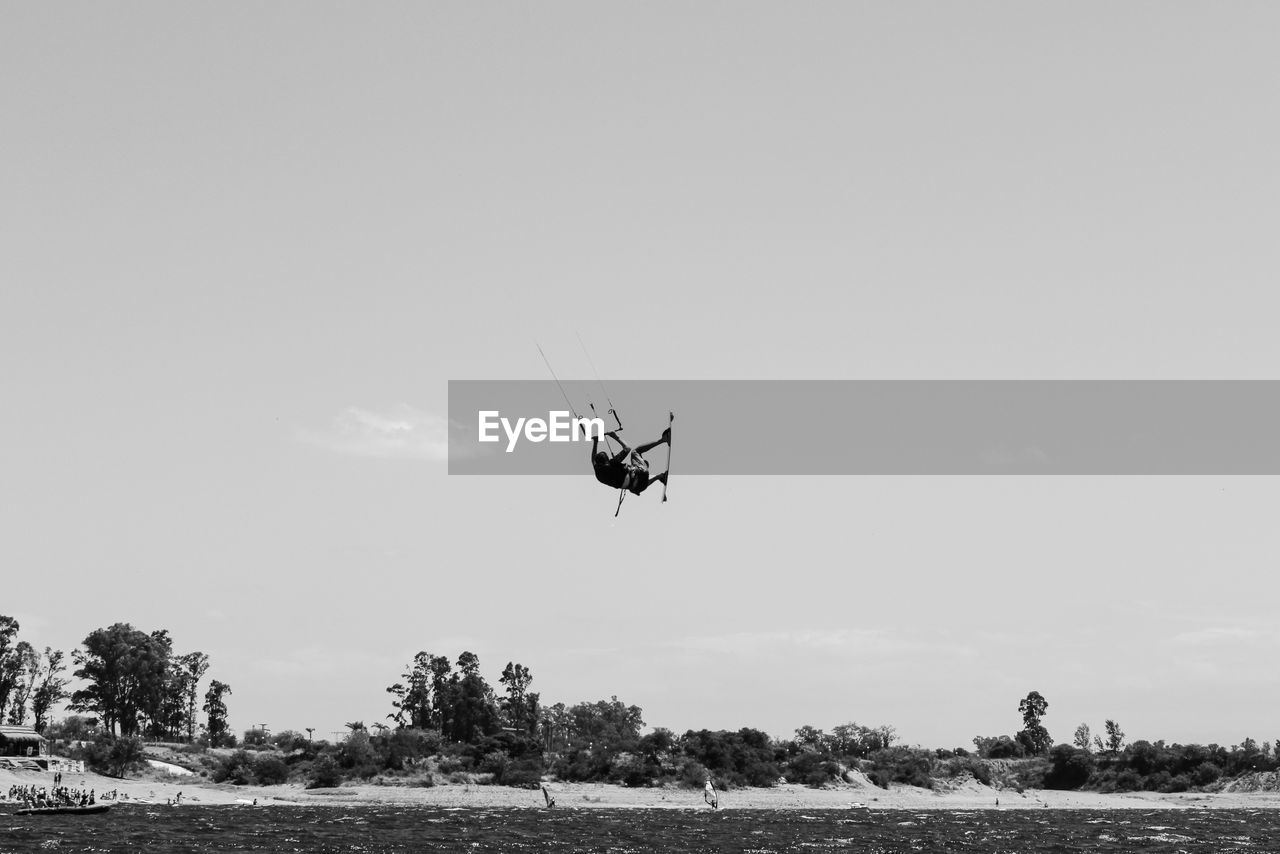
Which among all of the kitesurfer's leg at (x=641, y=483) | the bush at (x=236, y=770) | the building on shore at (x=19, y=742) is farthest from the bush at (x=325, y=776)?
the kitesurfer's leg at (x=641, y=483)

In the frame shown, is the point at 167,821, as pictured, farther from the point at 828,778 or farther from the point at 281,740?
the point at 828,778

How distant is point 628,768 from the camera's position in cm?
12925

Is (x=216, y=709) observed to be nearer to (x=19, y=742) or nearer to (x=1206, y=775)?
(x=19, y=742)

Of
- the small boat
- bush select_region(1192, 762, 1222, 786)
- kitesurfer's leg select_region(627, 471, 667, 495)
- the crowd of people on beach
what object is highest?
kitesurfer's leg select_region(627, 471, 667, 495)

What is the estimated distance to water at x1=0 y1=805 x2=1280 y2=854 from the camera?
68.6 m

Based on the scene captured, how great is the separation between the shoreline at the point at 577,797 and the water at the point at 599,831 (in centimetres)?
795

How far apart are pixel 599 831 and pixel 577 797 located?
1526 inches

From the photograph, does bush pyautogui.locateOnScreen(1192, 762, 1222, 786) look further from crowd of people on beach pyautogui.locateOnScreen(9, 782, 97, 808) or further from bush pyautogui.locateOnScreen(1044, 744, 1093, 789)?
crowd of people on beach pyautogui.locateOnScreen(9, 782, 97, 808)

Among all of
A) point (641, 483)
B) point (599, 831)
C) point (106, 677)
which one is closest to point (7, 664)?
point (106, 677)

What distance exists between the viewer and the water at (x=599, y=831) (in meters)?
68.6

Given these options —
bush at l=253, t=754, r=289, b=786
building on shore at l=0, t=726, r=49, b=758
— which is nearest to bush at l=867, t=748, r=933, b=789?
bush at l=253, t=754, r=289, b=786

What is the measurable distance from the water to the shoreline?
313 inches

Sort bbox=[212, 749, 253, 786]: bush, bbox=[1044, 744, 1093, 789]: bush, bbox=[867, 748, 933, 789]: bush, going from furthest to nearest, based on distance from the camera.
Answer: bbox=[1044, 744, 1093, 789]: bush < bbox=[867, 748, 933, 789]: bush < bbox=[212, 749, 253, 786]: bush

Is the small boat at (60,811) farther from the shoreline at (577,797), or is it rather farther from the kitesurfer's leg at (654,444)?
the kitesurfer's leg at (654,444)
